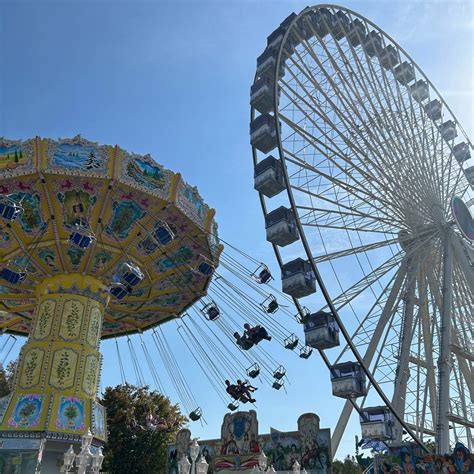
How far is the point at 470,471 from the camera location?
15539 millimetres

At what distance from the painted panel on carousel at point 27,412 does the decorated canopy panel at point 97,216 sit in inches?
168

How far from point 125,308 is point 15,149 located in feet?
25.0

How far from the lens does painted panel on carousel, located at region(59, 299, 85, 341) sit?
1728 centimetres

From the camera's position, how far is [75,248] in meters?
18.0


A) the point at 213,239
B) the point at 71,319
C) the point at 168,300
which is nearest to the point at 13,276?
the point at 71,319

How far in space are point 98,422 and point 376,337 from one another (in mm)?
9583

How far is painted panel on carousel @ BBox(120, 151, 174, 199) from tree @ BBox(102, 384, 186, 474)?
14.5 metres

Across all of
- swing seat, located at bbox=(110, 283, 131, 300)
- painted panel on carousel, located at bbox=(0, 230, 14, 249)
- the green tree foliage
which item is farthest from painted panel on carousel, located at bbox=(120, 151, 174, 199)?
the green tree foliage

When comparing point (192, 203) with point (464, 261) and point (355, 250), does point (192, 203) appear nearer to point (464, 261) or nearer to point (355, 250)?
point (355, 250)

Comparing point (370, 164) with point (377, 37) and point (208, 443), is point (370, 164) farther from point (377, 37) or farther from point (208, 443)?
point (208, 443)

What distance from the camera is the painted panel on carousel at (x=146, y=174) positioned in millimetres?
17016

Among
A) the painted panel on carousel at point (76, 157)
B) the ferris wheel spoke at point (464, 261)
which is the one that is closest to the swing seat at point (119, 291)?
the painted panel on carousel at point (76, 157)

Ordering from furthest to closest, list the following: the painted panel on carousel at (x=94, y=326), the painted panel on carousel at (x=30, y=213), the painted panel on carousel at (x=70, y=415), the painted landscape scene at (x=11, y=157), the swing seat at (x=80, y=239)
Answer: the painted panel on carousel at (x=94, y=326) < the painted panel on carousel at (x=30, y=213) < the painted landscape scene at (x=11, y=157) < the painted panel on carousel at (x=70, y=415) < the swing seat at (x=80, y=239)

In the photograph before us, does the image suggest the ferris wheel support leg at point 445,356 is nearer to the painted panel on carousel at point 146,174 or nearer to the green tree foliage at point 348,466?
the painted panel on carousel at point 146,174
